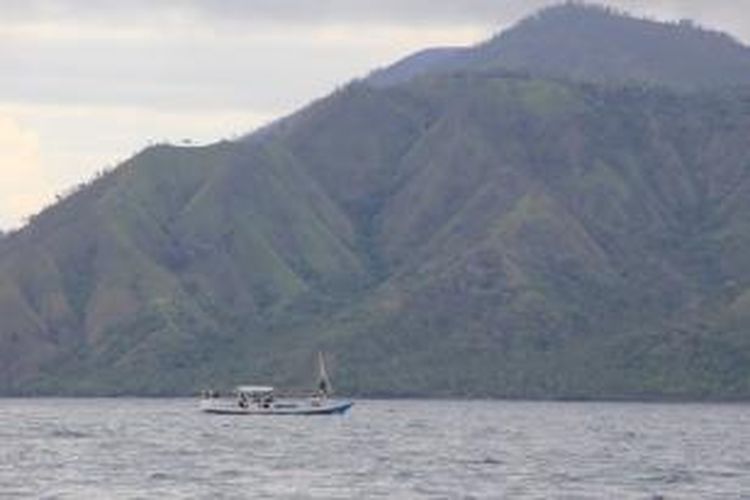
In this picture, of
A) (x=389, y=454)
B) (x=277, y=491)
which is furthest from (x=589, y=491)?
(x=389, y=454)

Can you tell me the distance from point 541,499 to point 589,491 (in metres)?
7.16

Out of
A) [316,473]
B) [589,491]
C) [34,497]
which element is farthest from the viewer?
[316,473]

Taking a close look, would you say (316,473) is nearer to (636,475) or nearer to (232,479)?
(232,479)

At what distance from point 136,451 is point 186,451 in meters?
4.27

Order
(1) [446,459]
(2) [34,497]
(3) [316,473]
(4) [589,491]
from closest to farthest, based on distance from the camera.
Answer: (2) [34,497] < (4) [589,491] < (3) [316,473] < (1) [446,459]

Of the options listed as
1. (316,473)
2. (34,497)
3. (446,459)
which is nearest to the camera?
(34,497)

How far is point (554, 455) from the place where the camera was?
195 m

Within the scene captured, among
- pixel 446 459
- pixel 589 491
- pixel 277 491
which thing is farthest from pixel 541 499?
pixel 446 459

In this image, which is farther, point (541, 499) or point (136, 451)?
point (136, 451)

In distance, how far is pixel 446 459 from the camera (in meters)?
185

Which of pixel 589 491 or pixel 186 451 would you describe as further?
pixel 186 451

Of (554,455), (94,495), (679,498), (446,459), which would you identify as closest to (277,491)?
(94,495)

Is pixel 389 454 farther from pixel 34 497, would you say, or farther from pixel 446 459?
pixel 34 497

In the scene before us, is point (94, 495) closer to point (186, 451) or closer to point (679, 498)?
point (679, 498)
